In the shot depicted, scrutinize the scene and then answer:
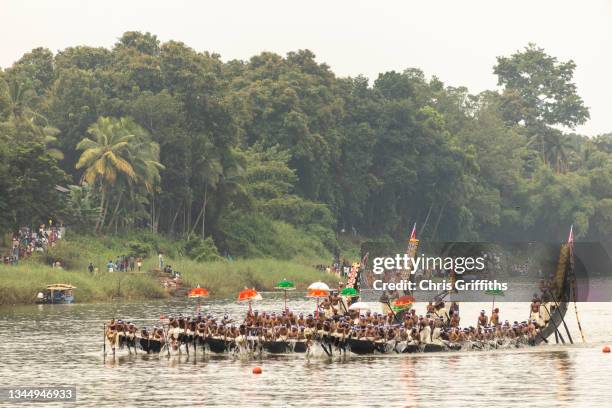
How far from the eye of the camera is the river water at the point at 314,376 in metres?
46.1

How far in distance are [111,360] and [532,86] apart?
150 meters

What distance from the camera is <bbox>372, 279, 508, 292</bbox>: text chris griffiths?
6041 cm

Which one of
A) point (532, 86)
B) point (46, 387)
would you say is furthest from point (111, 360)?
point (532, 86)

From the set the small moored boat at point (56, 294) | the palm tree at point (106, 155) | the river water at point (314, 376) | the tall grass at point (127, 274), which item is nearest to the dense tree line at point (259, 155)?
the palm tree at point (106, 155)

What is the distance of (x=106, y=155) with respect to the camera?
323 ft

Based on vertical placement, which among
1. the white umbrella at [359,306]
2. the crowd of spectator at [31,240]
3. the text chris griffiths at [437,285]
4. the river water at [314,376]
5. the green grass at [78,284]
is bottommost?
the river water at [314,376]

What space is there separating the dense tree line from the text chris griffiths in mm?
34675

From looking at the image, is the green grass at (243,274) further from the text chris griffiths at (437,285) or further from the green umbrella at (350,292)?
the text chris griffiths at (437,285)

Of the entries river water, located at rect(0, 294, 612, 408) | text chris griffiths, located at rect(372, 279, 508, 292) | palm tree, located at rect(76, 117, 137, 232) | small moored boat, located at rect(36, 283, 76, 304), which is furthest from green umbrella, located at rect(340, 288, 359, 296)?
palm tree, located at rect(76, 117, 137, 232)

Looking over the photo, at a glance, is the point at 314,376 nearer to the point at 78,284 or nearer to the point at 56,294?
the point at 56,294

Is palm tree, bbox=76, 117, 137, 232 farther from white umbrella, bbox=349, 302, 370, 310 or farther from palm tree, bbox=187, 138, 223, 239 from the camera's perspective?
white umbrella, bbox=349, 302, 370, 310

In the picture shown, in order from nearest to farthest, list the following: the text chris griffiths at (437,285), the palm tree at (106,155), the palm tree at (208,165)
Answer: the text chris griffiths at (437,285) → the palm tree at (106,155) → the palm tree at (208,165)

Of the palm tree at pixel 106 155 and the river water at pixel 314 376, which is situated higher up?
the palm tree at pixel 106 155

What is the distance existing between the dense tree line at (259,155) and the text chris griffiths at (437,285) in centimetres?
3468
